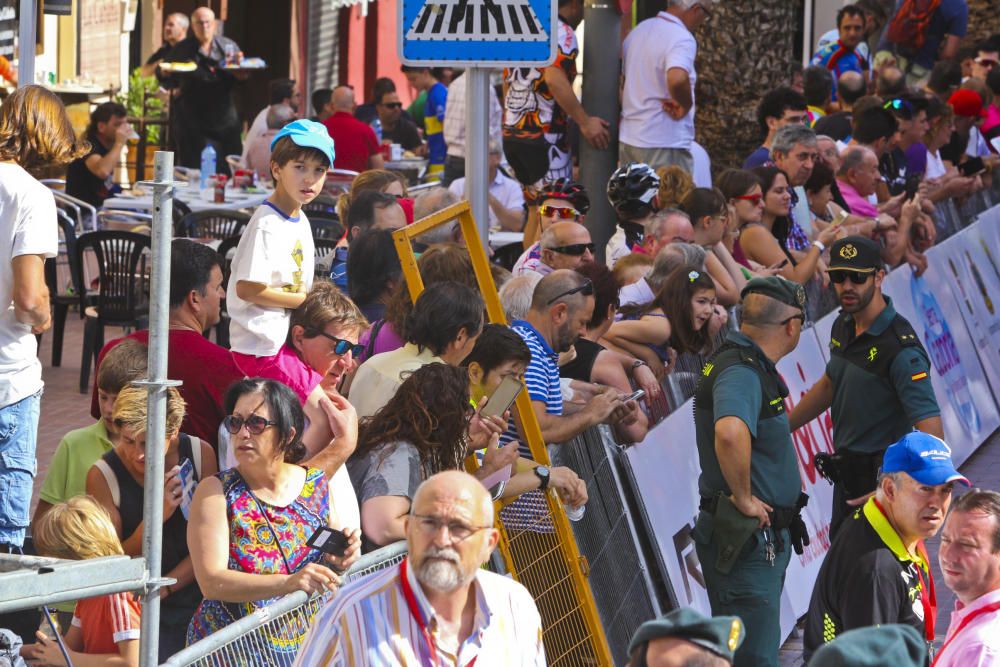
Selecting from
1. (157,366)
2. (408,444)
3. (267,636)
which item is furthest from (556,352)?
(157,366)

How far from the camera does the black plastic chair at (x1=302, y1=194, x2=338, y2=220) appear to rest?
14.1 metres

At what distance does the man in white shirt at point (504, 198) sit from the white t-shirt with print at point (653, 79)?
1.62 meters

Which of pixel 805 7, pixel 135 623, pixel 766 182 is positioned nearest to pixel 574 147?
pixel 766 182

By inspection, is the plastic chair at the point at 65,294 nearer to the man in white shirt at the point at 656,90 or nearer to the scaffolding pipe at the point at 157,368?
the man in white shirt at the point at 656,90

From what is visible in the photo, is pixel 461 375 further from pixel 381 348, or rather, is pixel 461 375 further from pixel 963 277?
pixel 963 277

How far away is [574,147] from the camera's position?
1238cm

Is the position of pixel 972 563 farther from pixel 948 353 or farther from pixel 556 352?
pixel 948 353

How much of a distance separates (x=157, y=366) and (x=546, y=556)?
3.18 meters

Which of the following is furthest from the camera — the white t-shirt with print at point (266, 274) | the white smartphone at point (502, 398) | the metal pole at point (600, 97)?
the metal pole at point (600, 97)

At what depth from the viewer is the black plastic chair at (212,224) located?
13375mm

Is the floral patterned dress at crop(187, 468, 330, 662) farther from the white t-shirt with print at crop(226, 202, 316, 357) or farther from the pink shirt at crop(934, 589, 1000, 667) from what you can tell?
the pink shirt at crop(934, 589, 1000, 667)

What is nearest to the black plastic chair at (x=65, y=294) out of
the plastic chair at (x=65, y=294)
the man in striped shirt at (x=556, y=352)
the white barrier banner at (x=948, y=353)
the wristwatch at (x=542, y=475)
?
the plastic chair at (x=65, y=294)

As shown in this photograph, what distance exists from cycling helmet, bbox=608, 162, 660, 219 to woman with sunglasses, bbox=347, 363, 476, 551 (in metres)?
4.47

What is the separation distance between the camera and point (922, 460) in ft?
18.8
